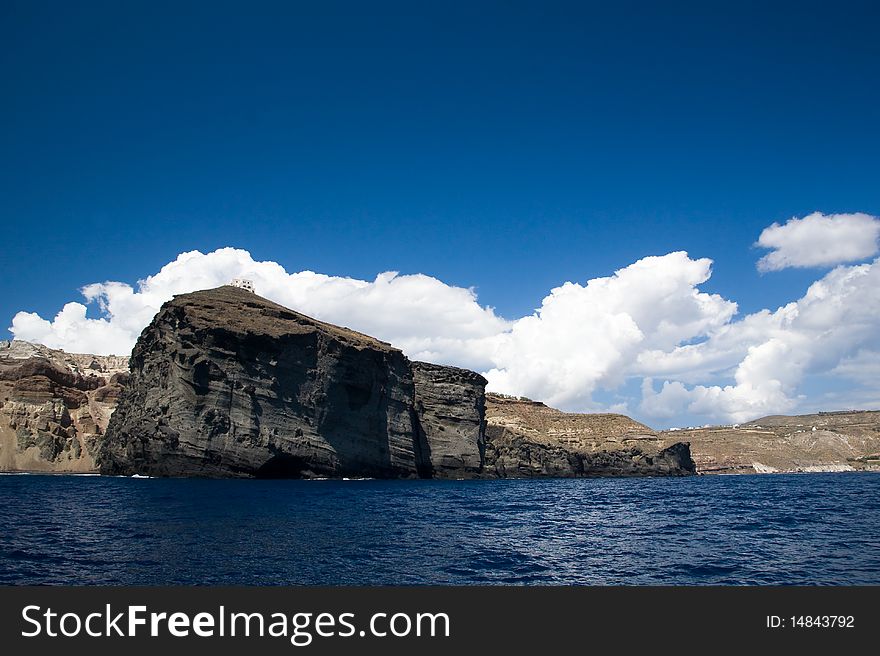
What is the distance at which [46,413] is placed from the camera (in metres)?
132

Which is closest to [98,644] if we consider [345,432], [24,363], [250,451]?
[250,451]

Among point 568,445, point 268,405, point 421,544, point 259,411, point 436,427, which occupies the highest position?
point 268,405

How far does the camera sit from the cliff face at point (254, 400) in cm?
8444

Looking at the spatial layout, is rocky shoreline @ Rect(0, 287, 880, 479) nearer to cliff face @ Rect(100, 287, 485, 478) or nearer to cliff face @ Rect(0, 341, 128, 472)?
cliff face @ Rect(100, 287, 485, 478)

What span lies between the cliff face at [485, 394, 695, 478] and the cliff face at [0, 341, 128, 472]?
88.5 meters

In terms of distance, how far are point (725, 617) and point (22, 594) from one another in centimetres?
1473

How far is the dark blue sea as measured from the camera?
20.5 metres

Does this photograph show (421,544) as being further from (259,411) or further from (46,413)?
(46,413)

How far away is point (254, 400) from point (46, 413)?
242ft

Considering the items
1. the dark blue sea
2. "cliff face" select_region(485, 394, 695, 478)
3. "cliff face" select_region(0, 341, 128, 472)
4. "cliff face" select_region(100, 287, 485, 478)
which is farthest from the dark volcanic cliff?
the dark blue sea

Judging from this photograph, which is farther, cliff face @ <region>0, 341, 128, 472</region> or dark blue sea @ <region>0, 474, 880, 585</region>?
cliff face @ <region>0, 341, 128, 472</region>

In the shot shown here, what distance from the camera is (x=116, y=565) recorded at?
2138 cm

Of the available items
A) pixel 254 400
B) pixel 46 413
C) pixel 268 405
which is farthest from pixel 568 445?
pixel 46 413

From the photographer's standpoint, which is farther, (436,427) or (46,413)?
(46,413)
